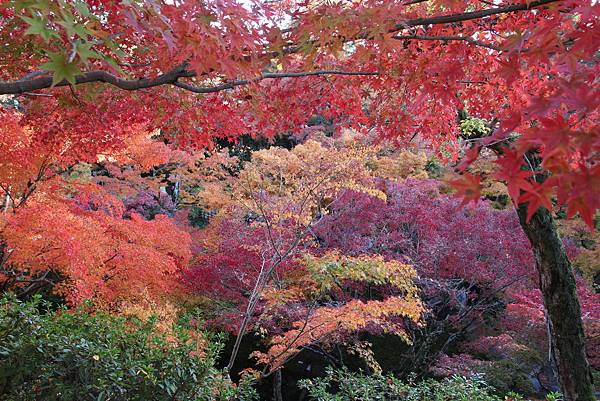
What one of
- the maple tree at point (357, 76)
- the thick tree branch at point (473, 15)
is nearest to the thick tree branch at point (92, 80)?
the maple tree at point (357, 76)

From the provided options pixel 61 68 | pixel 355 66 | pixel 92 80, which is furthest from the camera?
pixel 355 66

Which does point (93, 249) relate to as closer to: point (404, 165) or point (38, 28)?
point (38, 28)

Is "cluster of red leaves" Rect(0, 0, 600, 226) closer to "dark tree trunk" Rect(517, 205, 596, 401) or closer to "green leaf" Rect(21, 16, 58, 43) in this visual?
"green leaf" Rect(21, 16, 58, 43)

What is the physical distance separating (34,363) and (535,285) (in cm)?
753

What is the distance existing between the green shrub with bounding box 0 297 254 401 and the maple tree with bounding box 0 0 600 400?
1715 mm

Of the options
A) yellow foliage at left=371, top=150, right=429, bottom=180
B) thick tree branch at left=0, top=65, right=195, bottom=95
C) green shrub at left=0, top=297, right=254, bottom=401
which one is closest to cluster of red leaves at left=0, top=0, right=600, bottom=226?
thick tree branch at left=0, top=65, right=195, bottom=95

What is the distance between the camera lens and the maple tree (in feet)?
4.61

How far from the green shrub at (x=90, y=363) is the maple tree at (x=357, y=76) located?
172cm

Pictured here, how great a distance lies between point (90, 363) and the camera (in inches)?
130

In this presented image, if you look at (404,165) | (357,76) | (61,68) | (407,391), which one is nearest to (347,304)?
(407,391)

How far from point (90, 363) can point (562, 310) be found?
3579 millimetres

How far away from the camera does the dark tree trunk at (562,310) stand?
369cm

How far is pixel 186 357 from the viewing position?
3.72 meters

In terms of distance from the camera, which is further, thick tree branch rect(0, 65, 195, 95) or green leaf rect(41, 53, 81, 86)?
thick tree branch rect(0, 65, 195, 95)
